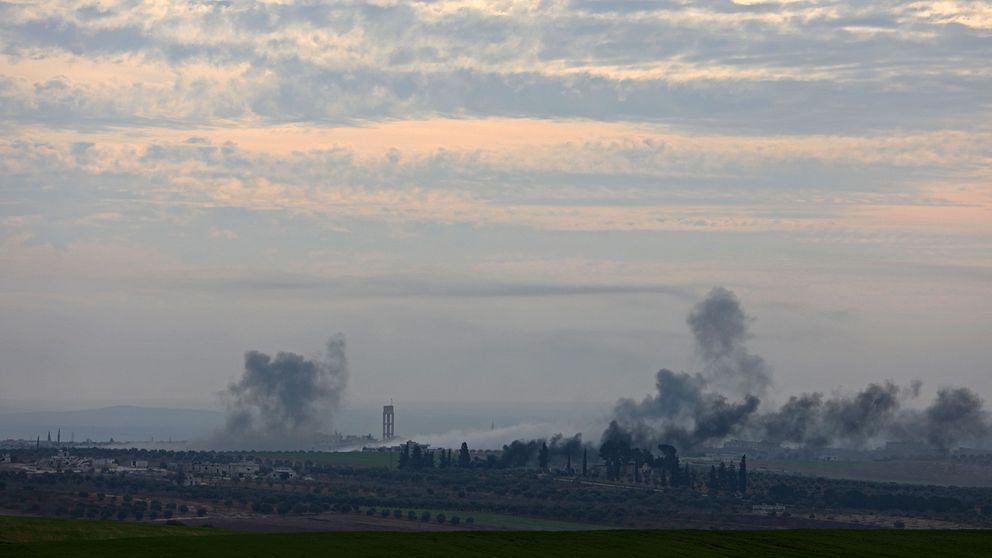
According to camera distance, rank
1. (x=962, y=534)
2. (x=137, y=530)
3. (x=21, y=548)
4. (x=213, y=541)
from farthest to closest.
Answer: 1. (x=962, y=534)
2. (x=137, y=530)
3. (x=213, y=541)
4. (x=21, y=548)

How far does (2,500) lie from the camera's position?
197 metres

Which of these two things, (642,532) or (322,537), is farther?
(642,532)

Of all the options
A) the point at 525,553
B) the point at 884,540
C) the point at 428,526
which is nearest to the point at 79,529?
the point at 525,553

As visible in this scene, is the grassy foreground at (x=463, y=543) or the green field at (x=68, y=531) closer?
the grassy foreground at (x=463, y=543)

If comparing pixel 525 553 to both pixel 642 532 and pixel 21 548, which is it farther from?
pixel 21 548

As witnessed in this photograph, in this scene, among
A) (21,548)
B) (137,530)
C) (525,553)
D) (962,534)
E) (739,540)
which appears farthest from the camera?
(962,534)

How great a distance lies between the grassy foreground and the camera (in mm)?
74438

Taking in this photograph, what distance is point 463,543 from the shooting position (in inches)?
3344

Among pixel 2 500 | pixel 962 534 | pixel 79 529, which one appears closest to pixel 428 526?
pixel 2 500

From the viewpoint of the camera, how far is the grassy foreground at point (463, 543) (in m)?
74.4

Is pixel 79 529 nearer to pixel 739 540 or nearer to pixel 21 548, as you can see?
pixel 21 548

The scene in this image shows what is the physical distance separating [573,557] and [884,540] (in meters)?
29.2

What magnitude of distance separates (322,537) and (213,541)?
271 inches

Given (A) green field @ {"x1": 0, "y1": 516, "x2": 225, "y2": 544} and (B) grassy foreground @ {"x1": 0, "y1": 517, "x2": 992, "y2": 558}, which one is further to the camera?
(A) green field @ {"x1": 0, "y1": 516, "x2": 225, "y2": 544}
